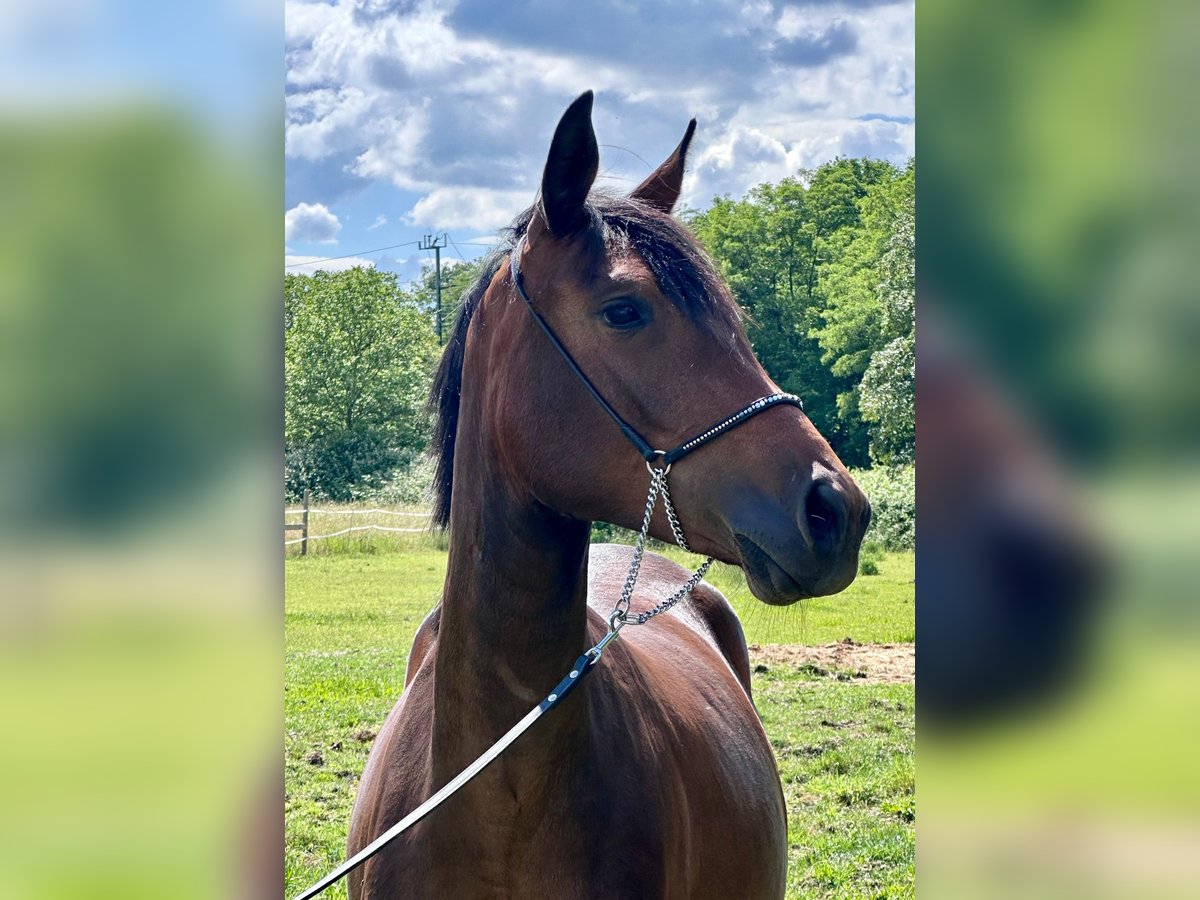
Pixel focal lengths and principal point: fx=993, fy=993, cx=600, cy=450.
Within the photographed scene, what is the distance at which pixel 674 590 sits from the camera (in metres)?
4.30

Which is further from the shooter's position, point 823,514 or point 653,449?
point 653,449

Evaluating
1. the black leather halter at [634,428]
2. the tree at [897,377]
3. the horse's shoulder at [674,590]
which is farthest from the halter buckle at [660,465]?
the tree at [897,377]

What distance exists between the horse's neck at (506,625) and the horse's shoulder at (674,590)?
1.65 m

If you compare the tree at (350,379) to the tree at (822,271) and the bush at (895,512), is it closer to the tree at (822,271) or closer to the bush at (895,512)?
the tree at (822,271)

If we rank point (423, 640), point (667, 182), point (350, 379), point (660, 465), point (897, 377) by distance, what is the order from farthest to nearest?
point (350, 379) < point (897, 377) < point (423, 640) < point (667, 182) < point (660, 465)

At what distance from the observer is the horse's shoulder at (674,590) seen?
162 inches

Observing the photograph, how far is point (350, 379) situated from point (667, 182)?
3112 centimetres

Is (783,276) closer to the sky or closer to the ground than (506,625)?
closer to the sky

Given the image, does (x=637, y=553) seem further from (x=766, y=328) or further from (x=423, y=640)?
(x=766, y=328)

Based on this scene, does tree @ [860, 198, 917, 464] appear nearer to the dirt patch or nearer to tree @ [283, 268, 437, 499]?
the dirt patch
